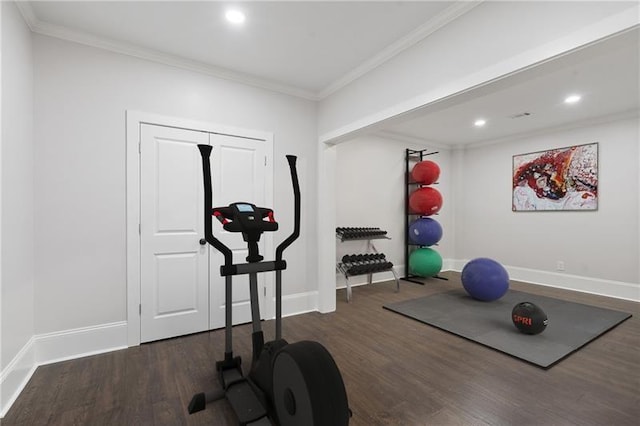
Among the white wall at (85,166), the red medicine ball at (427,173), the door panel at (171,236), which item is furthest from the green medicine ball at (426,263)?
the white wall at (85,166)

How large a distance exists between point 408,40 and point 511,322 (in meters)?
3.23

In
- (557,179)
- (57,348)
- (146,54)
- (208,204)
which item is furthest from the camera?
(557,179)

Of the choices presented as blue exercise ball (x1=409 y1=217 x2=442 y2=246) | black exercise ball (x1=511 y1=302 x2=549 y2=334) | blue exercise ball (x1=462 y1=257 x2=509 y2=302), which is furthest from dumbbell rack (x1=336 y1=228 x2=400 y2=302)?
black exercise ball (x1=511 y1=302 x2=549 y2=334)

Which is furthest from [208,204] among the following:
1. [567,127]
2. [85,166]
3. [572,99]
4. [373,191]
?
[567,127]

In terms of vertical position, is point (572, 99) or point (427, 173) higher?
point (572, 99)

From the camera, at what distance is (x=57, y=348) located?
2.49 metres

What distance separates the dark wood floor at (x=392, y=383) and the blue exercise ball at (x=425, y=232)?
2.50 metres

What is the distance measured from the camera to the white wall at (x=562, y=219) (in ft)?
14.5

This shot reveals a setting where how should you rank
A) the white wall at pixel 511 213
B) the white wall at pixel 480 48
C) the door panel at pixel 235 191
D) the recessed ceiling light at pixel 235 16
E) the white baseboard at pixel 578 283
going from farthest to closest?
the white wall at pixel 511 213, the white baseboard at pixel 578 283, the door panel at pixel 235 191, the recessed ceiling light at pixel 235 16, the white wall at pixel 480 48

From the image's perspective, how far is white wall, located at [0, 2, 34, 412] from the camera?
1.90m

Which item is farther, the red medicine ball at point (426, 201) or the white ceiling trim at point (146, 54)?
the red medicine ball at point (426, 201)

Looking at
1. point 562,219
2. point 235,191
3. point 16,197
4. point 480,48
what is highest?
point 480,48

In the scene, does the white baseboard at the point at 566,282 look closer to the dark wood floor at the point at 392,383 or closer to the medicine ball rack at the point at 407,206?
the medicine ball rack at the point at 407,206

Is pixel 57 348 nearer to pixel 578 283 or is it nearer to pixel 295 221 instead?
pixel 295 221
